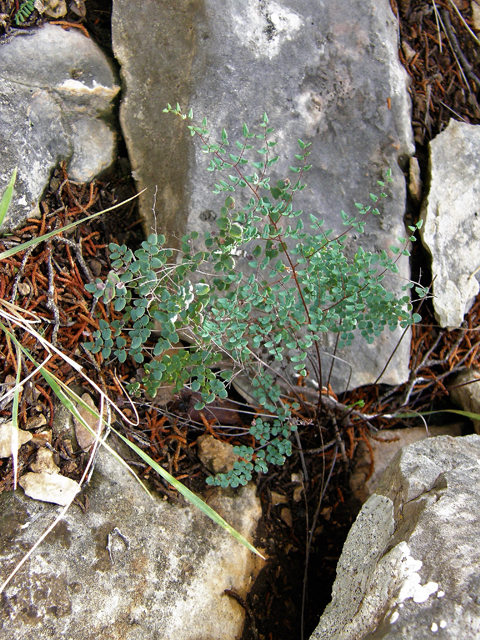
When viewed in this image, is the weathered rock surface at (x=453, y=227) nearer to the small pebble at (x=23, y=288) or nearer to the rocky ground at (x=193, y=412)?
the rocky ground at (x=193, y=412)

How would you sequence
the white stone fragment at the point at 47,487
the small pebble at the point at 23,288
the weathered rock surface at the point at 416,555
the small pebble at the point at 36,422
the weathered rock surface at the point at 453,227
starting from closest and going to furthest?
1. the weathered rock surface at the point at 416,555
2. the white stone fragment at the point at 47,487
3. the small pebble at the point at 36,422
4. the small pebble at the point at 23,288
5. the weathered rock surface at the point at 453,227

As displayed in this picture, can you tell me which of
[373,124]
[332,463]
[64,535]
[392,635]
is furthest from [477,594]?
[373,124]

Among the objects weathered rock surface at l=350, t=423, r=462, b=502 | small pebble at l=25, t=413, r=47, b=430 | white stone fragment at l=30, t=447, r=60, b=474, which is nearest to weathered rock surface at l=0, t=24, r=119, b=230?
small pebble at l=25, t=413, r=47, b=430

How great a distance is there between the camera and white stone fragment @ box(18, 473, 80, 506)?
1.92 m

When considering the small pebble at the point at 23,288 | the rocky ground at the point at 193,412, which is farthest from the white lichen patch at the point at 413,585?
the small pebble at the point at 23,288

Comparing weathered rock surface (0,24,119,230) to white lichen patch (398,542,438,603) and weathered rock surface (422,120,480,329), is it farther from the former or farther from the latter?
white lichen patch (398,542,438,603)

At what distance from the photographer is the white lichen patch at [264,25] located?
246 centimetres

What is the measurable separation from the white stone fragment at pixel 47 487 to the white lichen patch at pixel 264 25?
7.61 feet

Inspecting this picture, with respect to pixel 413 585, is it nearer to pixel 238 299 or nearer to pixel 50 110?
pixel 238 299

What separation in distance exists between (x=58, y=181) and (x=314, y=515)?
214cm

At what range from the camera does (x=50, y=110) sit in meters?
2.34

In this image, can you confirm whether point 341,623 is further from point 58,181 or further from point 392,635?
point 58,181

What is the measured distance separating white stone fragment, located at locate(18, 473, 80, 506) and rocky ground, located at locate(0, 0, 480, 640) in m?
0.06

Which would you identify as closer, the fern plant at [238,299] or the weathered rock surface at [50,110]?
the fern plant at [238,299]
